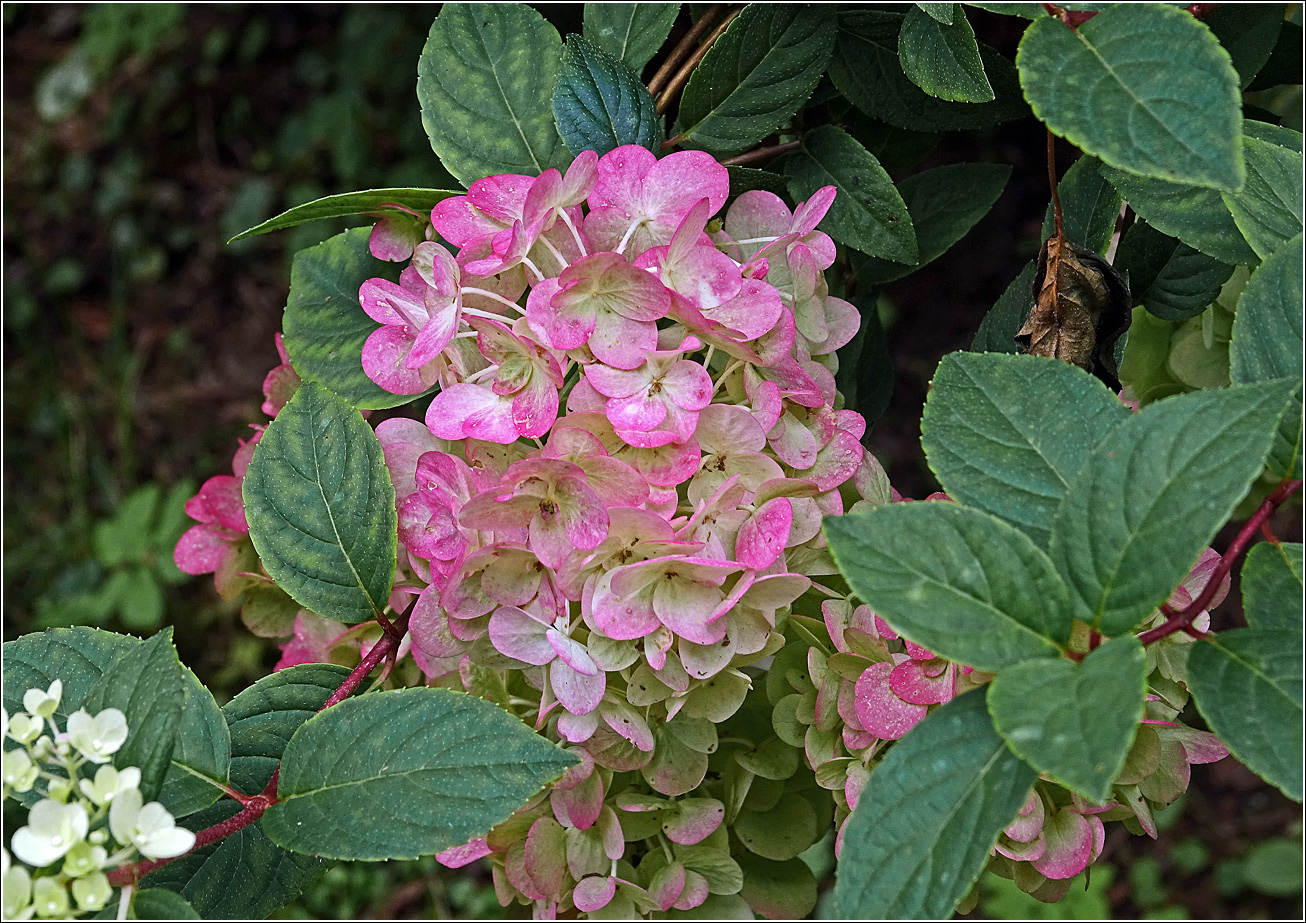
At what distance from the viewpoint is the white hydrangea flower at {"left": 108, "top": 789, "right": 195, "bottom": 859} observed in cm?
47

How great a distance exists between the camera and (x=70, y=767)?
481 mm

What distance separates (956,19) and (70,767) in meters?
0.61

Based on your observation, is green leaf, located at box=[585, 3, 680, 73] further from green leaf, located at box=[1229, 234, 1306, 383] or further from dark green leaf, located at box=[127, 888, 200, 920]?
dark green leaf, located at box=[127, 888, 200, 920]

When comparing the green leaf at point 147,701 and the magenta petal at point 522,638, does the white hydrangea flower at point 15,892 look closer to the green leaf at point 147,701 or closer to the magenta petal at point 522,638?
the green leaf at point 147,701

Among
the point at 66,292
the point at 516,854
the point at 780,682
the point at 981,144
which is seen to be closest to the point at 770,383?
the point at 780,682

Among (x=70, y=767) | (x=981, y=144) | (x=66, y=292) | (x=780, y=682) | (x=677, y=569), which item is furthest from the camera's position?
(x=66, y=292)

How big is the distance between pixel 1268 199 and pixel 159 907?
24.8 inches

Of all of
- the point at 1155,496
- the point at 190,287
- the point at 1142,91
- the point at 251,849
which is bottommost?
the point at 190,287

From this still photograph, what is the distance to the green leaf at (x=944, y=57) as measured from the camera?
2.09 ft

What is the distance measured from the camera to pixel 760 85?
29.3 inches

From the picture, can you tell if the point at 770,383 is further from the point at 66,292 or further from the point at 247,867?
the point at 66,292

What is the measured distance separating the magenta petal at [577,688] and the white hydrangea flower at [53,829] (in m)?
0.24

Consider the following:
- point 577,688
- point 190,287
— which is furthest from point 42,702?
point 190,287

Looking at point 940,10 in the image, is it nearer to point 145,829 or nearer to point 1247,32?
point 1247,32
